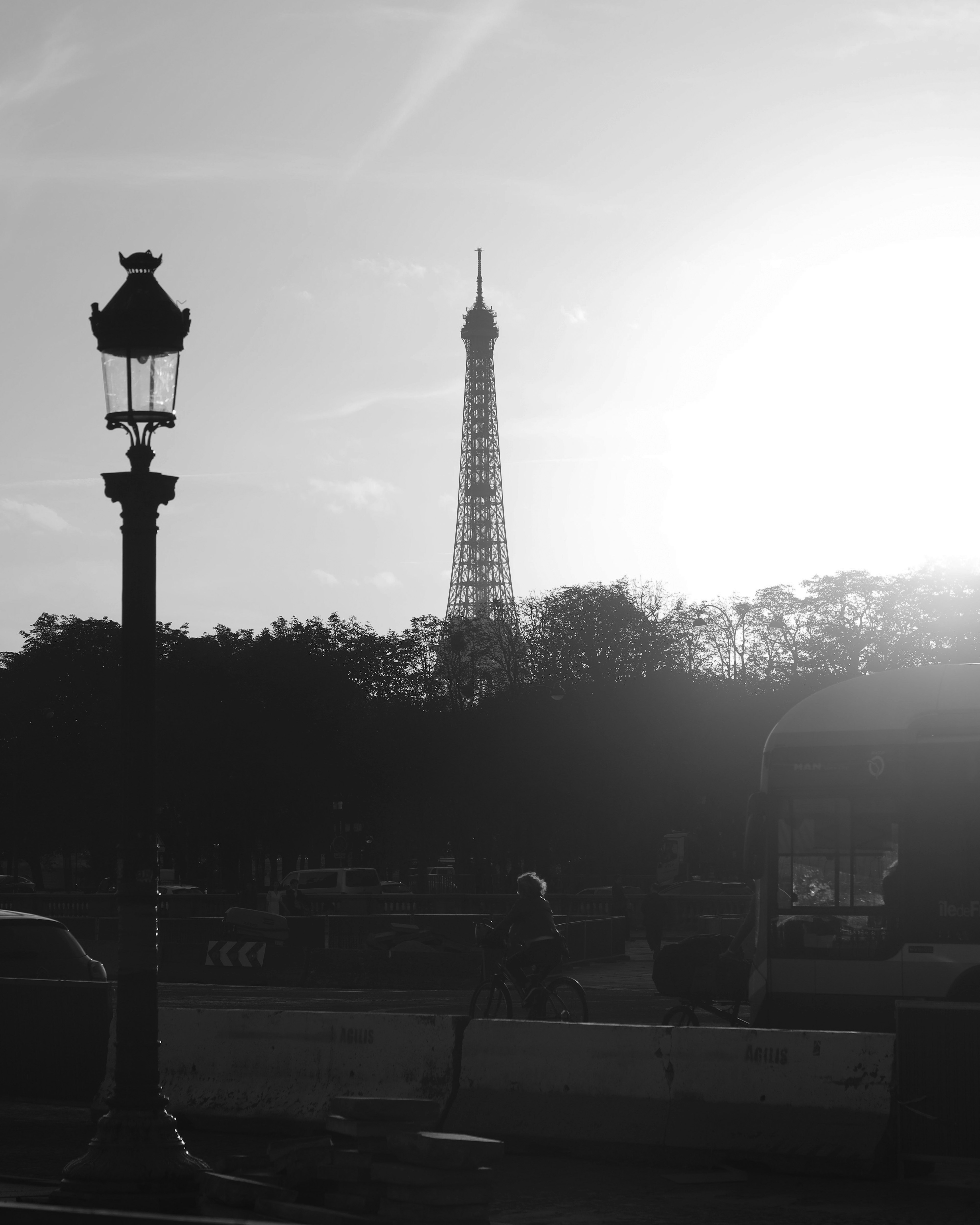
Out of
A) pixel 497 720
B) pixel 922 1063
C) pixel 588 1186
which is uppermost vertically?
pixel 497 720

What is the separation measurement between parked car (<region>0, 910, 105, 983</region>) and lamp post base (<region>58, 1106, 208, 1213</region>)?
8162mm

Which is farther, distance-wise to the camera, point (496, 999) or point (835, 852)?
point (496, 999)

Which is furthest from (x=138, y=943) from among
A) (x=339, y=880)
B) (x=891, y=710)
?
(x=339, y=880)

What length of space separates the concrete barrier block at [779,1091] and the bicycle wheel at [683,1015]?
3.34m

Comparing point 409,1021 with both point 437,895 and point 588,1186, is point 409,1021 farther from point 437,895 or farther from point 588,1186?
point 437,895

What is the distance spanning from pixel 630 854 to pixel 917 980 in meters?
51.4

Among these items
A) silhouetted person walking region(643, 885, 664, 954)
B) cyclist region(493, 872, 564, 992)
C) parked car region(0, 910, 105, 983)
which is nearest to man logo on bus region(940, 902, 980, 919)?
cyclist region(493, 872, 564, 992)

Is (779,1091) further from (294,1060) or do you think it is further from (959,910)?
(959,910)

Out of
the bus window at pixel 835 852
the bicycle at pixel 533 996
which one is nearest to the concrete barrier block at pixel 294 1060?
the bicycle at pixel 533 996

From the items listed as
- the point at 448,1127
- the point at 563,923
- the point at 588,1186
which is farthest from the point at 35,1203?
the point at 563,923

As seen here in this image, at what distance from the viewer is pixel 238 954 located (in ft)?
99.1

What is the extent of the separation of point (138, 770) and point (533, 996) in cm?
848

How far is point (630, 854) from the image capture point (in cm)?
6619

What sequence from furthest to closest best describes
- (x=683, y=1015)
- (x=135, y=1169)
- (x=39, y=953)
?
1. (x=39, y=953)
2. (x=683, y=1015)
3. (x=135, y=1169)
